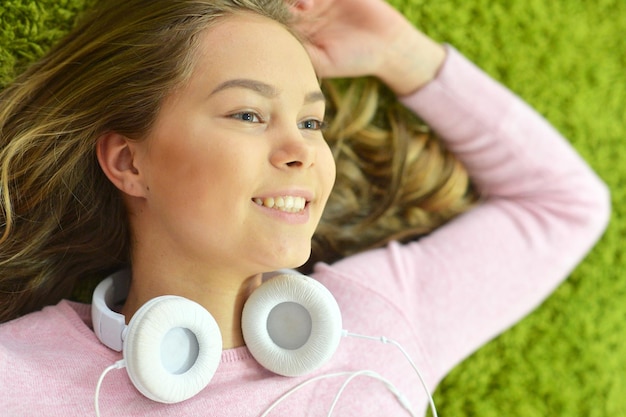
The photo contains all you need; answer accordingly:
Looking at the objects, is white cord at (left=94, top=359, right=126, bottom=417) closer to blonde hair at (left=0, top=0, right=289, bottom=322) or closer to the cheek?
blonde hair at (left=0, top=0, right=289, bottom=322)

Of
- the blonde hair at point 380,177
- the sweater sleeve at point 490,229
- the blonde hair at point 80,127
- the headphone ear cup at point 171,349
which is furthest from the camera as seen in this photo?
the blonde hair at point 380,177

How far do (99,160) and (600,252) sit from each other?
1.21 m

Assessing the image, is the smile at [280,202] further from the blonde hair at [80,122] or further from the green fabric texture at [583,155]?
the green fabric texture at [583,155]

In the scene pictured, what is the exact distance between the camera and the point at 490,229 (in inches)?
59.2

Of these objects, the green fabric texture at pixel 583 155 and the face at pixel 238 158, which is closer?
the face at pixel 238 158

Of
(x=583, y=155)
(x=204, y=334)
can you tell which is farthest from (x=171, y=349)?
(x=583, y=155)

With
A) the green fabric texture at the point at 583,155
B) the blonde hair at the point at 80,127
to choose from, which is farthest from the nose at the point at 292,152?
the green fabric texture at the point at 583,155

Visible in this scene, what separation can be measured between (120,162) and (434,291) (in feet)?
2.17

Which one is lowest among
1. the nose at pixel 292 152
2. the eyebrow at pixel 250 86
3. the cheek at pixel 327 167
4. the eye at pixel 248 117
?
the cheek at pixel 327 167

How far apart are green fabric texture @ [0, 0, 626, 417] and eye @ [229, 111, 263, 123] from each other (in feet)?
2.13

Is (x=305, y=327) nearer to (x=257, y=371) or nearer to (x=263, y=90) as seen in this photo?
(x=257, y=371)

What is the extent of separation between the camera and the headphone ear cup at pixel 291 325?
114 centimetres

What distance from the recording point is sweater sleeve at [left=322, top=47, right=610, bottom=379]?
143cm

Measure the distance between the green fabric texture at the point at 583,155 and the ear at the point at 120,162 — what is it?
2.47 feet
